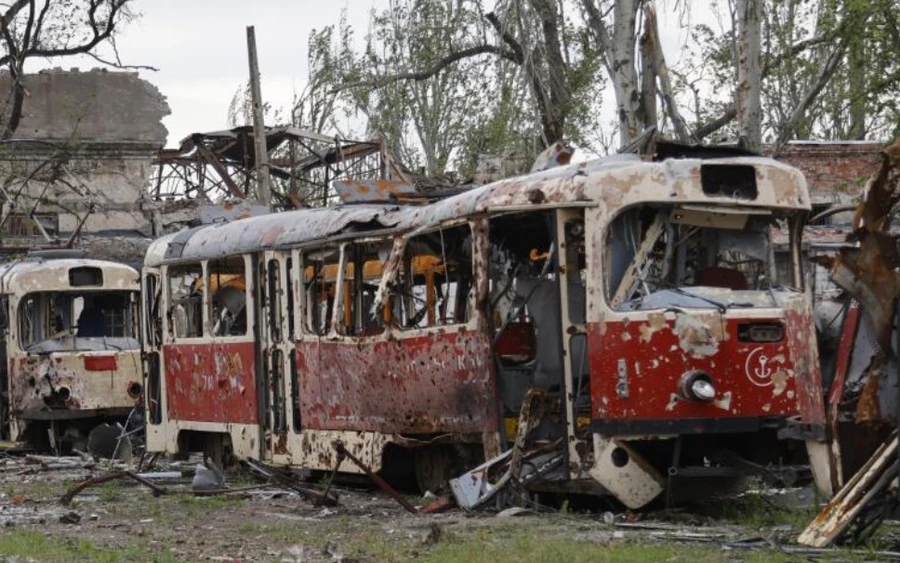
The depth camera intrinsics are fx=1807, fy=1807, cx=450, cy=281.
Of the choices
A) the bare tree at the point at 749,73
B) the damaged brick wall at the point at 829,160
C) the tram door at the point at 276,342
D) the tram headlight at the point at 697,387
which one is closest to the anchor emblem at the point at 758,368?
the tram headlight at the point at 697,387

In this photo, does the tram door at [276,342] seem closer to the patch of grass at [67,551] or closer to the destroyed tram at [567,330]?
the destroyed tram at [567,330]

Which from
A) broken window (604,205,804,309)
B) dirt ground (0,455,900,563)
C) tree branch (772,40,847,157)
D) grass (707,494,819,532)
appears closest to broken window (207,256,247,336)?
dirt ground (0,455,900,563)

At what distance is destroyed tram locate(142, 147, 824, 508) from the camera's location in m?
12.4

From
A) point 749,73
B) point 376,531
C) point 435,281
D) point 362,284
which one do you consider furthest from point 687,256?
point 749,73

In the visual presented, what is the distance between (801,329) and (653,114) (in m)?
8.61

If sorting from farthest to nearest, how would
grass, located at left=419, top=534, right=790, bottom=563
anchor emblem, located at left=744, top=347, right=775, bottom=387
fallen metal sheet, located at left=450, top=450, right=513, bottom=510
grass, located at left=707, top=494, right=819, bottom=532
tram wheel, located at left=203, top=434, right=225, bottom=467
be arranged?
tram wheel, located at left=203, top=434, right=225, bottom=467
fallen metal sheet, located at left=450, top=450, right=513, bottom=510
anchor emblem, located at left=744, top=347, right=775, bottom=387
grass, located at left=707, top=494, right=819, bottom=532
grass, located at left=419, top=534, right=790, bottom=563

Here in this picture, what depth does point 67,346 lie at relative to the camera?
23203 millimetres

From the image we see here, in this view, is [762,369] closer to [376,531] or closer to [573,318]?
[573,318]

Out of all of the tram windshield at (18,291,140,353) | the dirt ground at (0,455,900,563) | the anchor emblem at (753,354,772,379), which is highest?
the tram windshield at (18,291,140,353)

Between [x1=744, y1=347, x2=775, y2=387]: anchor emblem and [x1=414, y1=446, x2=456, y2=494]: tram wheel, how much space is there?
3.48m

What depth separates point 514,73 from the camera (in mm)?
24500

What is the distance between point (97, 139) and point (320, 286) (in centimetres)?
2508

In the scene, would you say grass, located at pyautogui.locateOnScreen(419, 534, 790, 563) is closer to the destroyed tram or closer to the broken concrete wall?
the destroyed tram

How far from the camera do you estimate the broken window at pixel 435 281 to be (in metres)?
14.0
